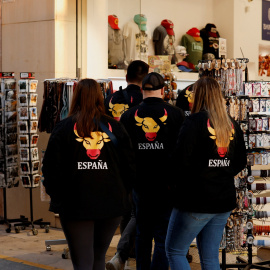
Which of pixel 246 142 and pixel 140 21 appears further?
pixel 140 21

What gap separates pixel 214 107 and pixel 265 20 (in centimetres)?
915

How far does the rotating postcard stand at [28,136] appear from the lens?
7.57 meters

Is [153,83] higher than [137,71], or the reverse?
[137,71]

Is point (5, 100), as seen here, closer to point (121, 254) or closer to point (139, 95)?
point (139, 95)

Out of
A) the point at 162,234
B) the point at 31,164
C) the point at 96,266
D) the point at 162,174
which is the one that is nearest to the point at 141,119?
the point at 162,174

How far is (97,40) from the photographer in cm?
836

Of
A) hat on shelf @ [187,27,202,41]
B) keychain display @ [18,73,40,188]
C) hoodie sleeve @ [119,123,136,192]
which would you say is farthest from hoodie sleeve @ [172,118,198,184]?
hat on shelf @ [187,27,202,41]

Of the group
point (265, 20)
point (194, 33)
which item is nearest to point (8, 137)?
point (194, 33)

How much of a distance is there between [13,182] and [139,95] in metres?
2.88

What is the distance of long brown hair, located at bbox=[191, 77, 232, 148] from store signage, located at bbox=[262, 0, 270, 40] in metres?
8.95

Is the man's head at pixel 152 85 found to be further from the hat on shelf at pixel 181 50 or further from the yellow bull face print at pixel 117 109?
the hat on shelf at pixel 181 50

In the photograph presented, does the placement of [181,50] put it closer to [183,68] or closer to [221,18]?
[183,68]

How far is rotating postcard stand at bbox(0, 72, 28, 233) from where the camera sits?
7766 mm

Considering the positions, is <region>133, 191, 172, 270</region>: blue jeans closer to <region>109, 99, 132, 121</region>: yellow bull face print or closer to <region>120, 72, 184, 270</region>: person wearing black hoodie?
<region>120, 72, 184, 270</region>: person wearing black hoodie
